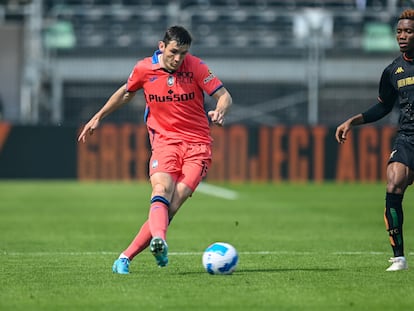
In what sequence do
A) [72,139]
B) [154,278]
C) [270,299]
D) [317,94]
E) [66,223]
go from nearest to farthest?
1. [270,299]
2. [154,278]
3. [66,223]
4. [72,139]
5. [317,94]

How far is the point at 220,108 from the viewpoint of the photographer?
29.8 feet

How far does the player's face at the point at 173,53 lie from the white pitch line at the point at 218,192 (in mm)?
13446

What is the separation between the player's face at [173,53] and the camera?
9.09m

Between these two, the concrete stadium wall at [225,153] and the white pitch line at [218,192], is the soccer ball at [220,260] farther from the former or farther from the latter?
the concrete stadium wall at [225,153]

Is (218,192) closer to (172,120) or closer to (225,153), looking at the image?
(225,153)

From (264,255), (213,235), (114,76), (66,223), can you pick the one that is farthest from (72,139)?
(264,255)

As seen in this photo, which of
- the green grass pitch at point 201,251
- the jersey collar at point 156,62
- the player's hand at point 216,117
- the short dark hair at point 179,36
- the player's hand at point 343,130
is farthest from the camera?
the player's hand at point 343,130

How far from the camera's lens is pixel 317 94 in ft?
97.2

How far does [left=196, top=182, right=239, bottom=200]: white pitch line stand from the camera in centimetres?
2325

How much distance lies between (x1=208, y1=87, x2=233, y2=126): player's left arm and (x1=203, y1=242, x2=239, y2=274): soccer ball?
45.0 inches

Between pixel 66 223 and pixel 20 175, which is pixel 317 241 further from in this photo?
pixel 20 175

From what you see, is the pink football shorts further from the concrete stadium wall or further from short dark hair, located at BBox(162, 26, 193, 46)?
the concrete stadium wall

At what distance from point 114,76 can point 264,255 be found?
66.5ft

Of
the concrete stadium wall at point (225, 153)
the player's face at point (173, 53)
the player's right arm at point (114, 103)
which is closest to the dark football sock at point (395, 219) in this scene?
the player's face at point (173, 53)
